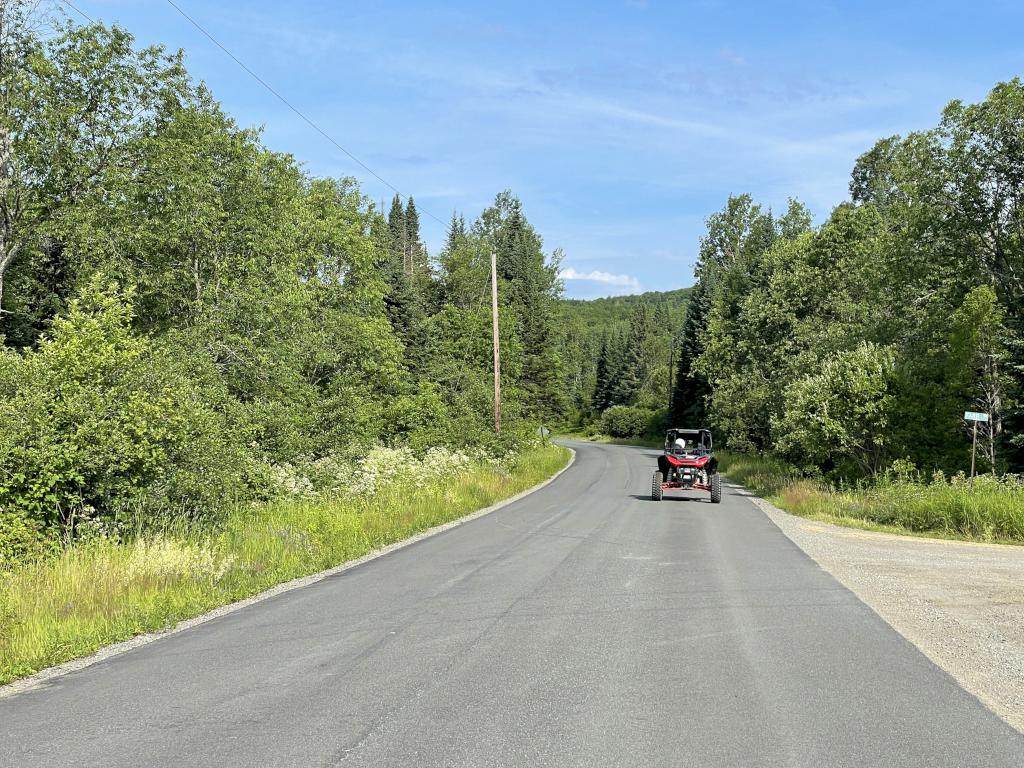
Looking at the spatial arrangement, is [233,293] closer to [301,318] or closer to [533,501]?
[301,318]

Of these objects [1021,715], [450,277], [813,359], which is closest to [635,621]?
[1021,715]

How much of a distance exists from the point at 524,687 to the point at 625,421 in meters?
84.9

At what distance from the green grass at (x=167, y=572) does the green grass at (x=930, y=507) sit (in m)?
10.4

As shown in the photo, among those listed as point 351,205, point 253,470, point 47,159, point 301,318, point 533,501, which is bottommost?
point 533,501

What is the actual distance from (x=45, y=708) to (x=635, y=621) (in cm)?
506

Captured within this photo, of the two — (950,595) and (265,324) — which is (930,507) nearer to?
(950,595)

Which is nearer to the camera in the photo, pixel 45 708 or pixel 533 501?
pixel 45 708

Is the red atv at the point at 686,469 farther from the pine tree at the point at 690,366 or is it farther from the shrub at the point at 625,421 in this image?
the shrub at the point at 625,421

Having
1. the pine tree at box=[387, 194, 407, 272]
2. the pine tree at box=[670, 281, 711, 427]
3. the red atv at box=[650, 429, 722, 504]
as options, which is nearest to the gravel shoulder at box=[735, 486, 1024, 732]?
the red atv at box=[650, 429, 722, 504]

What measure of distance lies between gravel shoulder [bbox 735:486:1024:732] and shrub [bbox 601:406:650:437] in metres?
70.9

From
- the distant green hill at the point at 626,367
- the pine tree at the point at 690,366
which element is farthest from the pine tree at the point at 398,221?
the pine tree at the point at 690,366

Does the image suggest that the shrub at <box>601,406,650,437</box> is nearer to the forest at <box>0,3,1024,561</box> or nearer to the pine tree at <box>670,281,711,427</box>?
the pine tree at <box>670,281,711,427</box>

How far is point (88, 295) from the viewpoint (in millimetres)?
12766

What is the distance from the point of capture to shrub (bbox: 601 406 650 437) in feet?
287
